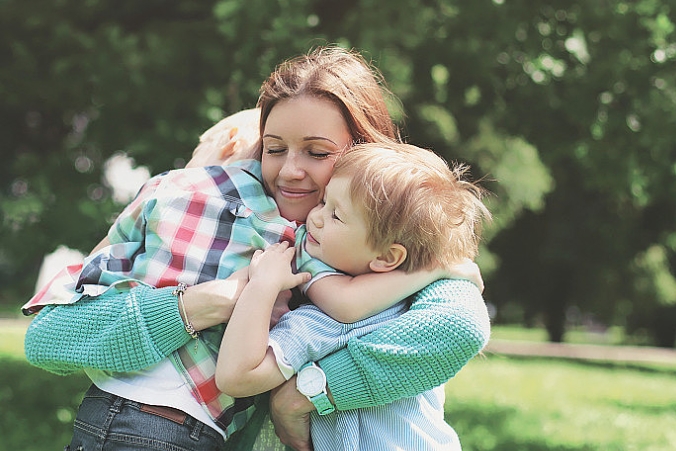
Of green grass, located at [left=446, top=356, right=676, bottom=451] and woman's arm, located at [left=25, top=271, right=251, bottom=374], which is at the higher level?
woman's arm, located at [left=25, top=271, right=251, bottom=374]

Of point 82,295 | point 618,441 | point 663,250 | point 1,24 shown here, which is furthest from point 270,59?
point 663,250

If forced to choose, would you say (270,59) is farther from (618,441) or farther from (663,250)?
(663,250)

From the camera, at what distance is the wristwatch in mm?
2225

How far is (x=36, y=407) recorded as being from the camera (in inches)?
278

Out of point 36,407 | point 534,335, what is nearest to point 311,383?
point 36,407

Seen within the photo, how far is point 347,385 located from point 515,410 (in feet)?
23.6

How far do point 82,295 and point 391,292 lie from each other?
823 millimetres

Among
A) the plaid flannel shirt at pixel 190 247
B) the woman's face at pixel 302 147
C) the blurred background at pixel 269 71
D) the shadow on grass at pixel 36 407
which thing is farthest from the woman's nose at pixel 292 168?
the shadow on grass at pixel 36 407

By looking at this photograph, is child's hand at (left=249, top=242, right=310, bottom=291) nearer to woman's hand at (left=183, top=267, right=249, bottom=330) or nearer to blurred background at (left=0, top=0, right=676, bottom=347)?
woman's hand at (left=183, top=267, right=249, bottom=330)

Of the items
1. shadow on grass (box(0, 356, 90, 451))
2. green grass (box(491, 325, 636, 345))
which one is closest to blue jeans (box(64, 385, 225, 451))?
shadow on grass (box(0, 356, 90, 451))

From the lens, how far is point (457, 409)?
8.66m

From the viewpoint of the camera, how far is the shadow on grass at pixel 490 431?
688 centimetres

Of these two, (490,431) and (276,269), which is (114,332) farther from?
(490,431)

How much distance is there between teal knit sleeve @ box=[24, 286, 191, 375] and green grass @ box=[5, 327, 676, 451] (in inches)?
145
